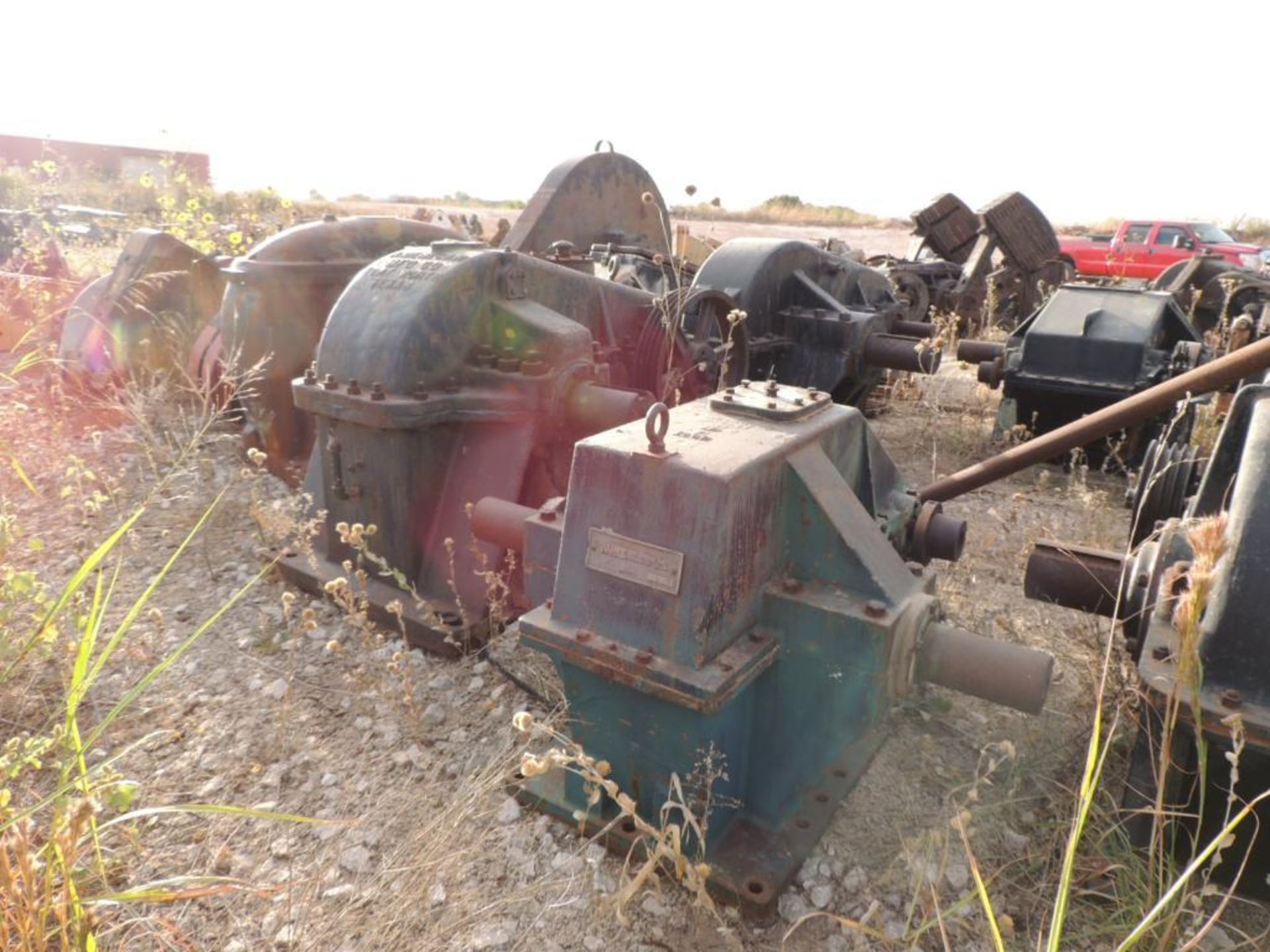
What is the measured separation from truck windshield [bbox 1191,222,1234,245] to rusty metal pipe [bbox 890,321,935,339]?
9894 mm

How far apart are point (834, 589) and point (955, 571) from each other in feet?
5.83

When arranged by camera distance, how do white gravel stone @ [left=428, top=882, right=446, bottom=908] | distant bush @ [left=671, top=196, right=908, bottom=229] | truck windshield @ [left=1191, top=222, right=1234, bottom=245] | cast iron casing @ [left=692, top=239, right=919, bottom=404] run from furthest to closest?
distant bush @ [left=671, top=196, right=908, bottom=229] → truck windshield @ [left=1191, top=222, right=1234, bottom=245] → cast iron casing @ [left=692, top=239, right=919, bottom=404] → white gravel stone @ [left=428, top=882, right=446, bottom=908]

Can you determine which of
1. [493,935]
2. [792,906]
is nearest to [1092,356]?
[792,906]

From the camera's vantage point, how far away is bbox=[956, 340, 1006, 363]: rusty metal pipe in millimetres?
4816

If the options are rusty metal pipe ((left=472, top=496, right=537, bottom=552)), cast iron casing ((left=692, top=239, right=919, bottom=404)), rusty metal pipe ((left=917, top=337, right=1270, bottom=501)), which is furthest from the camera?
cast iron casing ((left=692, top=239, right=919, bottom=404))

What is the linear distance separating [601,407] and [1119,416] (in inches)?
64.8

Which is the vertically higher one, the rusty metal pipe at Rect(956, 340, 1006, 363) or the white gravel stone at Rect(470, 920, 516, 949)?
the rusty metal pipe at Rect(956, 340, 1006, 363)

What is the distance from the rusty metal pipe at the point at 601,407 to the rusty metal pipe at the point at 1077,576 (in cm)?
137

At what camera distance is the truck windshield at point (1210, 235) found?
1286cm

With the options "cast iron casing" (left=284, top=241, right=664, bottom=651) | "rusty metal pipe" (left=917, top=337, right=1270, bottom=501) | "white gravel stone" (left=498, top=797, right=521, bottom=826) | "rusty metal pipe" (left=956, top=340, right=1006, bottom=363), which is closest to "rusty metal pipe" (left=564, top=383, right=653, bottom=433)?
"cast iron casing" (left=284, top=241, right=664, bottom=651)

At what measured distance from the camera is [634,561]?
70.5 inches

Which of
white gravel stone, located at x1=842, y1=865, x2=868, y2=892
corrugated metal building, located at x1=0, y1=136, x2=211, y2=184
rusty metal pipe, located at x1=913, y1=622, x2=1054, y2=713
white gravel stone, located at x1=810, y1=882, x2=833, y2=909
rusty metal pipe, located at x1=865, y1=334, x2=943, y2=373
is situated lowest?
white gravel stone, located at x1=810, y1=882, x2=833, y2=909

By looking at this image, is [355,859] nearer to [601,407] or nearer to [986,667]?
[986,667]

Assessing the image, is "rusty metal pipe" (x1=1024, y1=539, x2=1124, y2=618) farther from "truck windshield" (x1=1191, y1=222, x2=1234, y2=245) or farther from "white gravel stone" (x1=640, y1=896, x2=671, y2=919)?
"truck windshield" (x1=1191, y1=222, x2=1234, y2=245)
